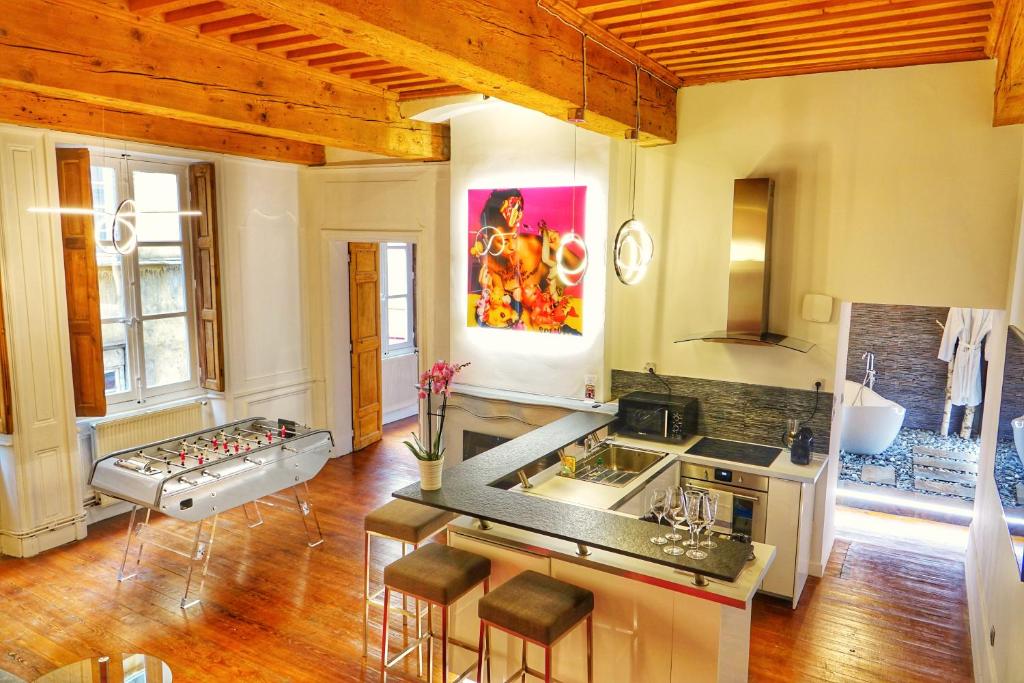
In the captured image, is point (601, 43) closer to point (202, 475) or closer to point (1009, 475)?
point (1009, 475)

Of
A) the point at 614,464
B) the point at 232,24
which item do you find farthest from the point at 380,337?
the point at 232,24

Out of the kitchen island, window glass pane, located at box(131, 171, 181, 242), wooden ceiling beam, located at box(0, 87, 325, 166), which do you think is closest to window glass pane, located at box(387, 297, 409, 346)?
wooden ceiling beam, located at box(0, 87, 325, 166)

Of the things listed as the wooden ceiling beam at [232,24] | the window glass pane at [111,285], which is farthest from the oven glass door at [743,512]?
the window glass pane at [111,285]

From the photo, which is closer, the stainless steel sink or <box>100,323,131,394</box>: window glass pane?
the stainless steel sink

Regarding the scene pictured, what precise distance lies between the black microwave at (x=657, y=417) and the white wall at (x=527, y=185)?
1.27 feet

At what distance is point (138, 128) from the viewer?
18.4ft

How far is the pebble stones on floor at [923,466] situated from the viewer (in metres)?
6.41

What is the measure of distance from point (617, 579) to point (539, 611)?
41 centimetres

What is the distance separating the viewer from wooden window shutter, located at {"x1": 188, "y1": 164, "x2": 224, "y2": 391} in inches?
247

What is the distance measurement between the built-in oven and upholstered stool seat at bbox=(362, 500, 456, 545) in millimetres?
1730

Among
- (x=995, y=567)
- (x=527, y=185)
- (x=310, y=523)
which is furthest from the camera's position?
(x=310, y=523)

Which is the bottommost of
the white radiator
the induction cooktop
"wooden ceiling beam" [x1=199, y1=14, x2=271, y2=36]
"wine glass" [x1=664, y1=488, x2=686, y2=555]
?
the white radiator

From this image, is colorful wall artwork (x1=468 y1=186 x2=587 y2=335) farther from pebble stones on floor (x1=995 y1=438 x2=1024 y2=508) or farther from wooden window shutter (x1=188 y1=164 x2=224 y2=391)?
pebble stones on floor (x1=995 y1=438 x2=1024 y2=508)

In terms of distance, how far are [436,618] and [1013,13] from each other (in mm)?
4011
